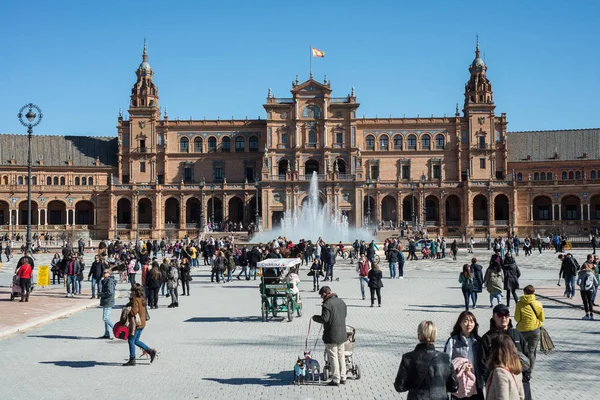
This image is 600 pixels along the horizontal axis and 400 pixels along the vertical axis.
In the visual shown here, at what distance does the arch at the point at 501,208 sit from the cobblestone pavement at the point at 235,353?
63.5 meters

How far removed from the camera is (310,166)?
84.4 metres

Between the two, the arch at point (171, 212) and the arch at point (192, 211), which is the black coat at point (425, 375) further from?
the arch at point (171, 212)

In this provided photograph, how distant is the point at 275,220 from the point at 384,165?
16.4 metres

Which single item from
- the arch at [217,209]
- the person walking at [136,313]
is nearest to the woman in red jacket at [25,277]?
the person walking at [136,313]

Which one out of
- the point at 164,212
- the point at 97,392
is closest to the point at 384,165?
the point at 164,212

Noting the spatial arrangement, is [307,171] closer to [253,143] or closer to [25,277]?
[253,143]

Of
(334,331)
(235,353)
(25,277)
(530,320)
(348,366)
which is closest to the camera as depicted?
(530,320)

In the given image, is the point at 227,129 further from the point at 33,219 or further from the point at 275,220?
the point at 33,219

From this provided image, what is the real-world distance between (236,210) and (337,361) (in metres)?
75.2

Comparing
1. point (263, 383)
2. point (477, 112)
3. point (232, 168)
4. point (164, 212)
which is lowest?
point (263, 383)

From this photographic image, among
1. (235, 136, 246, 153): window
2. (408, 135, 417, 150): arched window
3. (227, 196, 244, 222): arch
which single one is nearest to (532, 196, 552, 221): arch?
(408, 135, 417, 150): arched window

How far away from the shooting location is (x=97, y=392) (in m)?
11.6

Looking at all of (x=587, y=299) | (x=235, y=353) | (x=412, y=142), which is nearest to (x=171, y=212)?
(x=412, y=142)

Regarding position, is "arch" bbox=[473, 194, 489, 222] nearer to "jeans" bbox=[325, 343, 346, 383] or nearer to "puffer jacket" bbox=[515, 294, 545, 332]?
"puffer jacket" bbox=[515, 294, 545, 332]
